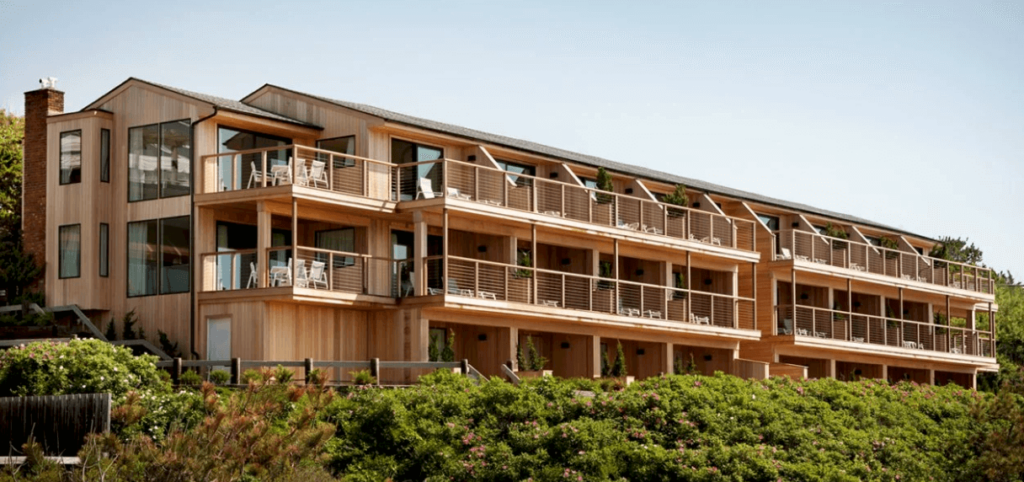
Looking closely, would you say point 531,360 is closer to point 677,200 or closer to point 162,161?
point 677,200

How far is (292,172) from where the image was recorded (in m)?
35.7

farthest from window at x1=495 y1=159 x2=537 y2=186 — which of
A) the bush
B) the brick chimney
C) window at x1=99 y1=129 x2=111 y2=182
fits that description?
the bush

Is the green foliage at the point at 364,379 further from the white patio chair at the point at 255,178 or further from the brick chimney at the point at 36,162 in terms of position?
the brick chimney at the point at 36,162

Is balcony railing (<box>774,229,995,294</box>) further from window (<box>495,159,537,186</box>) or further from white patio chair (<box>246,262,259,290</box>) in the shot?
white patio chair (<box>246,262,259,290</box>)

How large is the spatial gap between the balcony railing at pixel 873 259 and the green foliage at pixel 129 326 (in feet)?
76.0

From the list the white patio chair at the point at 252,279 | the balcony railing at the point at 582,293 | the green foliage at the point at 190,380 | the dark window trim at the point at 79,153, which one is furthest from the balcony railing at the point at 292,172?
the green foliage at the point at 190,380

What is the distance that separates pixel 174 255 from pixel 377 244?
5.24m

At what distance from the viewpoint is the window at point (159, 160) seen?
3728cm

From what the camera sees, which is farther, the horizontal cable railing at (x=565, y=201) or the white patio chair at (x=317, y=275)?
the horizontal cable railing at (x=565, y=201)

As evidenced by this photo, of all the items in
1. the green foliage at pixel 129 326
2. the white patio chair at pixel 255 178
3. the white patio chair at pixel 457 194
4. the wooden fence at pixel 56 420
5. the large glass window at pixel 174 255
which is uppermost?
the white patio chair at pixel 255 178

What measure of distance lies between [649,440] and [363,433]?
5.27 meters

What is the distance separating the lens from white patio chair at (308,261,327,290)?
1407 inches

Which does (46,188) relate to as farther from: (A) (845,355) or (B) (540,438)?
(A) (845,355)

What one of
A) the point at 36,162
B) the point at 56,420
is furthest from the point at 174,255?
the point at 56,420
